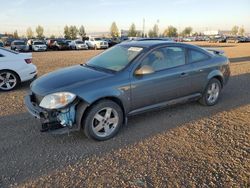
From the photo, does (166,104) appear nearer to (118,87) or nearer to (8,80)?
(118,87)

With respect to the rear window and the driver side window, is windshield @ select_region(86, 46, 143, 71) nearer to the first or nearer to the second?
the driver side window

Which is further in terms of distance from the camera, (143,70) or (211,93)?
(211,93)

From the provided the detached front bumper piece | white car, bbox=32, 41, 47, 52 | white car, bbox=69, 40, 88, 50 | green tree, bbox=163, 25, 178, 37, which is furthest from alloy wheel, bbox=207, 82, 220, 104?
green tree, bbox=163, 25, 178, 37

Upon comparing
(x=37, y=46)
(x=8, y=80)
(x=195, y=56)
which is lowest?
(x=8, y=80)

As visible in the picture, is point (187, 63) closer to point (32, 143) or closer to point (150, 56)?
point (150, 56)

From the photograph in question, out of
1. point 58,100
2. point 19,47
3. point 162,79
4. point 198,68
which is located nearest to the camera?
point 58,100

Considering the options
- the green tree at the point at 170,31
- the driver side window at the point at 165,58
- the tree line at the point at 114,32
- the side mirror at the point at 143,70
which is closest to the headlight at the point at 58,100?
the side mirror at the point at 143,70

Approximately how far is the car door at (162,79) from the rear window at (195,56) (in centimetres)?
17

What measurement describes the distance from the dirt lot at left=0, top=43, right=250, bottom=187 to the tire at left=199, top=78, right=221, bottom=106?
0.47m

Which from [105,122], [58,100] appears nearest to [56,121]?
[58,100]

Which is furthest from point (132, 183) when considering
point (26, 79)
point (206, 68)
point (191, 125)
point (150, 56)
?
point (26, 79)

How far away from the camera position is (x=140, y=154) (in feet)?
11.6

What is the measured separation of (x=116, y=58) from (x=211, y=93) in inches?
96.6

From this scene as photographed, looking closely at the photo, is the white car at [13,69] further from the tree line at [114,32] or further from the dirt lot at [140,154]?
the tree line at [114,32]
